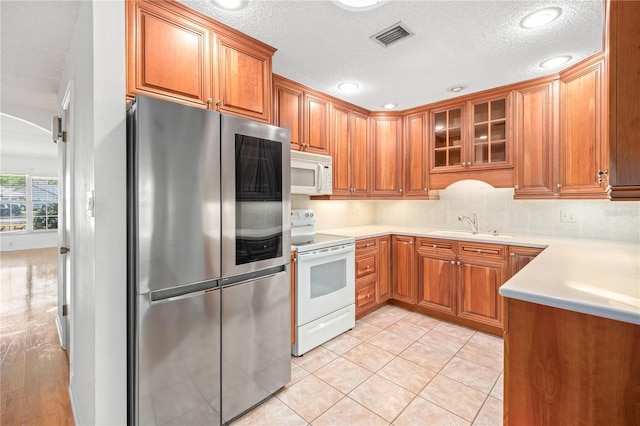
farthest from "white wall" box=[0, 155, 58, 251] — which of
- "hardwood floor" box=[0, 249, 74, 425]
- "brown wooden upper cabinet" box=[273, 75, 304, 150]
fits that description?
"brown wooden upper cabinet" box=[273, 75, 304, 150]

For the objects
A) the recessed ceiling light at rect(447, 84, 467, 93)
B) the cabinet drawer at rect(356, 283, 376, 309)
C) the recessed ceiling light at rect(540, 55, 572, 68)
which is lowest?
the cabinet drawer at rect(356, 283, 376, 309)

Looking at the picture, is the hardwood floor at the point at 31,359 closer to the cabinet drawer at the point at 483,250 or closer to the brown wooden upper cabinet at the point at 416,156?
the cabinet drawer at the point at 483,250

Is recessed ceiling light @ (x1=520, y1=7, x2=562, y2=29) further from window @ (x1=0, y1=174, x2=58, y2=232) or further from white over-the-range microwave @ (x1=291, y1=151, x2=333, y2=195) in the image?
window @ (x1=0, y1=174, x2=58, y2=232)

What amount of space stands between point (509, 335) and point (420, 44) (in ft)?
6.64

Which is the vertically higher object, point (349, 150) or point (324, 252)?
point (349, 150)

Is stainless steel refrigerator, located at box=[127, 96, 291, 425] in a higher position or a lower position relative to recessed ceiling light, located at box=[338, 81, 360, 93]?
lower

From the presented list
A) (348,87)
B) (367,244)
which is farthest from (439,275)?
(348,87)

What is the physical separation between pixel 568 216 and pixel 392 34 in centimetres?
252

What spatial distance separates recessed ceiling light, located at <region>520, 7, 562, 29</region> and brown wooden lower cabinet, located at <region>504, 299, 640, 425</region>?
1.82m

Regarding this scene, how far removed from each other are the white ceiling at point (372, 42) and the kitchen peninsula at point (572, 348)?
5.40 feet

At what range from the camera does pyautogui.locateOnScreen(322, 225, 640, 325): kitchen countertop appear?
1.05 metres

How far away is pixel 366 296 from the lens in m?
3.27

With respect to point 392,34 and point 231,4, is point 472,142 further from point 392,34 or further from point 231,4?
point 231,4

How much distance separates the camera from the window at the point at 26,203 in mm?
8070
